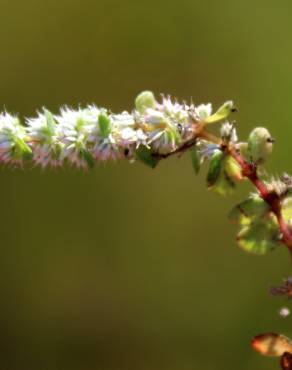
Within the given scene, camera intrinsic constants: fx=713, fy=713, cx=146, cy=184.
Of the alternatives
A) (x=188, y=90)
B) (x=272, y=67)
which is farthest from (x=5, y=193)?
(x=272, y=67)

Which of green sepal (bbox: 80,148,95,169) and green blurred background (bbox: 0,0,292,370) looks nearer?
green sepal (bbox: 80,148,95,169)

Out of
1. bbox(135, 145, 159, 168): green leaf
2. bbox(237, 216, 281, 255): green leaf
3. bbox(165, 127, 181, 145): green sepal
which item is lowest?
bbox(237, 216, 281, 255): green leaf

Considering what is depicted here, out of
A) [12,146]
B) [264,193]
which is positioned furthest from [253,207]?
[12,146]

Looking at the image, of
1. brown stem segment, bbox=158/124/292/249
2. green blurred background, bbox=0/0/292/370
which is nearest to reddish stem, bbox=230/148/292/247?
brown stem segment, bbox=158/124/292/249

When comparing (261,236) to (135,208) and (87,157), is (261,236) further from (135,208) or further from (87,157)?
(135,208)

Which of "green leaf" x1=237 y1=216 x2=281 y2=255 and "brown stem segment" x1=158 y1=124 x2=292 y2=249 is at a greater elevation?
"brown stem segment" x1=158 y1=124 x2=292 y2=249

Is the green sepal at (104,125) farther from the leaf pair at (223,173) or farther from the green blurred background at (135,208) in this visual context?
the green blurred background at (135,208)

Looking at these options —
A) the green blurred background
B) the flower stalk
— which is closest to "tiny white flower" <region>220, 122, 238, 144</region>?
the flower stalk

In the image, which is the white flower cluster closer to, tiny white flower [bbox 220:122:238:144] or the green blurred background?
tiny white flower [bbox 220:122:238:144]
